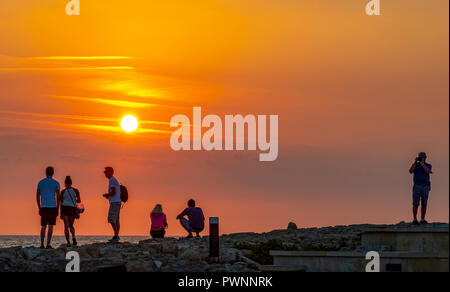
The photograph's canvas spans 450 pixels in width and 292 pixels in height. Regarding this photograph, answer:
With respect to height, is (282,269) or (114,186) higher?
(114,186)

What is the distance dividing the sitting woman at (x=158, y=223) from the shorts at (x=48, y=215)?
4971 mm

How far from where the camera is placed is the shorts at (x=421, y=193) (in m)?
24.9

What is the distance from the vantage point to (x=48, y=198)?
23750mm

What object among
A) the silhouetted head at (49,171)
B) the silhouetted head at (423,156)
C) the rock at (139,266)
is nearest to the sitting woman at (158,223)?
the silhouetted head at (49,171)

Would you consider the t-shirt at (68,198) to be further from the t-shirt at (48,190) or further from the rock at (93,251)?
the rock at (93,251)

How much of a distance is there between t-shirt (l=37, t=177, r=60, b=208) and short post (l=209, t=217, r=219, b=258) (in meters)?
4.33

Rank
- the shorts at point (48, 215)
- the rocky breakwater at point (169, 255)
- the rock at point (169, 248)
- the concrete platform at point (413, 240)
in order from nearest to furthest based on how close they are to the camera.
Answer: the rocky breakwater at point (169, 255) → the concrete platform at point (413, 240) → the rock at point (169, 248) → the shorts at point (48, 215)

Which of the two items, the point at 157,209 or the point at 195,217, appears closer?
the point at 195,217

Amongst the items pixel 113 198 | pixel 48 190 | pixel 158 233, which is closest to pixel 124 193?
pixel 113 198

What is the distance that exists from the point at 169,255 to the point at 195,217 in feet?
16.8

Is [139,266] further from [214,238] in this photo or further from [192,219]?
[192,219]

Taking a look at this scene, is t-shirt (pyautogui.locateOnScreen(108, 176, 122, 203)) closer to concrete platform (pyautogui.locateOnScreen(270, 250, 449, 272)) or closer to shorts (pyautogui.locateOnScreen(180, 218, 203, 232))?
shorts (pyautogui.locateOnScreen(180, 218, 203, 232))
